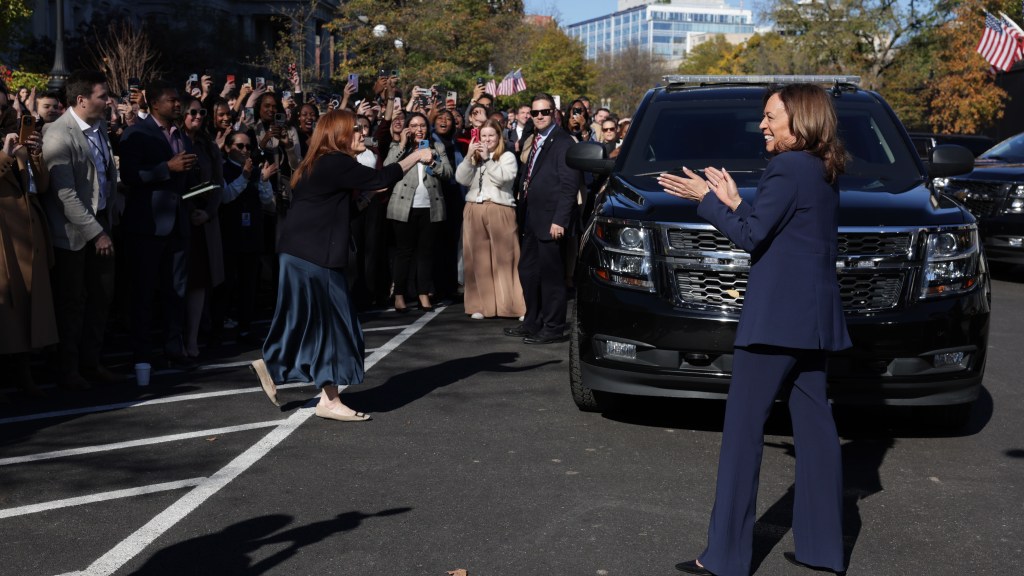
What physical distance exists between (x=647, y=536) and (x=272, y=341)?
132 inches

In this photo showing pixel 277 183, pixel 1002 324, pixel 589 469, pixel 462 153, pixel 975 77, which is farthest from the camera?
pixel 975 77

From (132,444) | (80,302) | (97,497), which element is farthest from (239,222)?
(97,497)

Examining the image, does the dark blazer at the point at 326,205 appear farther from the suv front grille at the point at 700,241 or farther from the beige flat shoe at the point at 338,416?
the suv front grille at the point at 700,241

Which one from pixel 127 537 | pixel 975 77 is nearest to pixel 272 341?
pixel 127 537

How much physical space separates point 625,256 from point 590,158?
1.56m

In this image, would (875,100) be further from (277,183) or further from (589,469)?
(277,183)

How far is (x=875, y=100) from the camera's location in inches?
343

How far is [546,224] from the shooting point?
11070 millimetres

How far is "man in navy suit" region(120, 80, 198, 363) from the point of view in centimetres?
929

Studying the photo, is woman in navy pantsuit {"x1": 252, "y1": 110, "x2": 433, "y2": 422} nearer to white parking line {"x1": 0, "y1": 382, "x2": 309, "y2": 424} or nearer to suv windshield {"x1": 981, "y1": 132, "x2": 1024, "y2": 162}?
white parking line {"x1": 0, "y1": 382, "x2": 309, "y2": 424}

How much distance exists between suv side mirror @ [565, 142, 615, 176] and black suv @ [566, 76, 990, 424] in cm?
92

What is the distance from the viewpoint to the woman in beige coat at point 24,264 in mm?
8336

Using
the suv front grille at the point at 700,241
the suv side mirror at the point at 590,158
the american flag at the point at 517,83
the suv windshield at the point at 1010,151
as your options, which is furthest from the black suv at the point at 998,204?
the american flag at the point at 517,83

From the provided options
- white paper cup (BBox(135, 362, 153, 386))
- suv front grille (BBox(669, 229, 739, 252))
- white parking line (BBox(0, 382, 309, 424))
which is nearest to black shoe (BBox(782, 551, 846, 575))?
suv front grille (BBox(669, 229, 739, 252))
